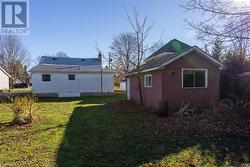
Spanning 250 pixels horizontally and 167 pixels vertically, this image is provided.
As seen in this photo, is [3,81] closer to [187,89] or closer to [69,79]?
[69,79]

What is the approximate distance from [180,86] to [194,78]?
1.07 metres

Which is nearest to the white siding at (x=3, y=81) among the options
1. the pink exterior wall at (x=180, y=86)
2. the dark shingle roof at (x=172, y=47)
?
the dark shingle roof at (x=172, y=47)

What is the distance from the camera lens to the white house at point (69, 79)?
92.4 feet

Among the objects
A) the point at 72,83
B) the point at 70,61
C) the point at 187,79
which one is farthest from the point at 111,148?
the point at 70,61

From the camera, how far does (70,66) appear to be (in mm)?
30812

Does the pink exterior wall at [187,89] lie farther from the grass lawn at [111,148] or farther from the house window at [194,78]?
the grass lawn at [111,148]

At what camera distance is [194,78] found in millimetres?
15031

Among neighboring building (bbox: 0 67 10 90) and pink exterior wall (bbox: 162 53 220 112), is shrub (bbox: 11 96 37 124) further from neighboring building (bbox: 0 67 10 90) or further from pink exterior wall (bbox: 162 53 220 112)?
neighboring building (bbox: 0 67 10 90)

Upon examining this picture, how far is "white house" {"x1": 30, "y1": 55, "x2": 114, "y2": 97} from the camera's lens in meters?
28.2

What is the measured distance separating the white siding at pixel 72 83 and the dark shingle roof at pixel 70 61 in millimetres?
3100

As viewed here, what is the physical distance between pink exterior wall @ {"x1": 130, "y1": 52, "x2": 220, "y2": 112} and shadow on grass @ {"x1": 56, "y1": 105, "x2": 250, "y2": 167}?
4.78m

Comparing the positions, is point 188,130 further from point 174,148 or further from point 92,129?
point 92,129

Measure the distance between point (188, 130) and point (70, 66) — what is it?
23.5 metres

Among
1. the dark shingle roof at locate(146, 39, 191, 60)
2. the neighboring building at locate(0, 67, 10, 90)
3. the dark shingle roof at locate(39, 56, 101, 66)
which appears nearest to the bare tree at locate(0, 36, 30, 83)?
the neighboring building at locate(0, 67, 10, 90)
